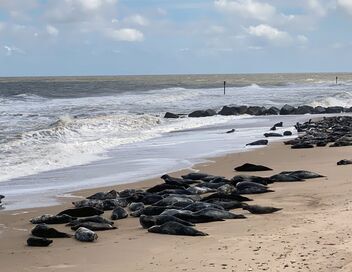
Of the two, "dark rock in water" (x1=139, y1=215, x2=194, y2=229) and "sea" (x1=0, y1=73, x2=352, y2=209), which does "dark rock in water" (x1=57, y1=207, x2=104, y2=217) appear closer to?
"dark rock in water" (x1=139, y1=215, x2=194, y2=229)

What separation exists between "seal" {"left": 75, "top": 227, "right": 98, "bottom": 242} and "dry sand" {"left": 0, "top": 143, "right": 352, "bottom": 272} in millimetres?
122

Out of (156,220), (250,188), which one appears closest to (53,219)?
(156,220)

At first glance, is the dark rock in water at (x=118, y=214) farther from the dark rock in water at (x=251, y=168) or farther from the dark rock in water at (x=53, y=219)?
the dark rock in water at (x=251, y=168)

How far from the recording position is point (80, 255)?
270 inches

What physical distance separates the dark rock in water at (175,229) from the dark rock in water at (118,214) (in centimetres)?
127

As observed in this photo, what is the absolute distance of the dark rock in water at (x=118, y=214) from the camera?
9086 mm

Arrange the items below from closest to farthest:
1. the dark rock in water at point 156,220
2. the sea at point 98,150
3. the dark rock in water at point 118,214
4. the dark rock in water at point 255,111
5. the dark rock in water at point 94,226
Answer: the dark rock in water at point 156,220, the dark rock in water at point 94,226, the dark rock in water at point 118,214, the sea at point 98,150, the dark rock in water at point 255,111

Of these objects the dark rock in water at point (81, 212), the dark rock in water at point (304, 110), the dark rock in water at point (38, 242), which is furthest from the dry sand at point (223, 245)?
the dark rock in water at point (304, 110)

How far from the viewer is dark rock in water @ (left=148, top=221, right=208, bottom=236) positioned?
751 cm

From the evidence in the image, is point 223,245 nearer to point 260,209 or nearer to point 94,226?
point 260,209

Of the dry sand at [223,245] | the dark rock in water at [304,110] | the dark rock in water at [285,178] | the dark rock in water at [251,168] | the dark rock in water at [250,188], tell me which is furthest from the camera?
the dark rock in water at [304,110]

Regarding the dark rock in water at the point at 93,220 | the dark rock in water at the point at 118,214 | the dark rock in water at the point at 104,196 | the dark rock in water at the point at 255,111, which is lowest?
the dark rock in water at the point at 255,111

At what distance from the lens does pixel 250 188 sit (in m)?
10.7

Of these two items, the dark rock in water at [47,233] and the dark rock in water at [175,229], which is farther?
the dark rock in water at [47,233]
